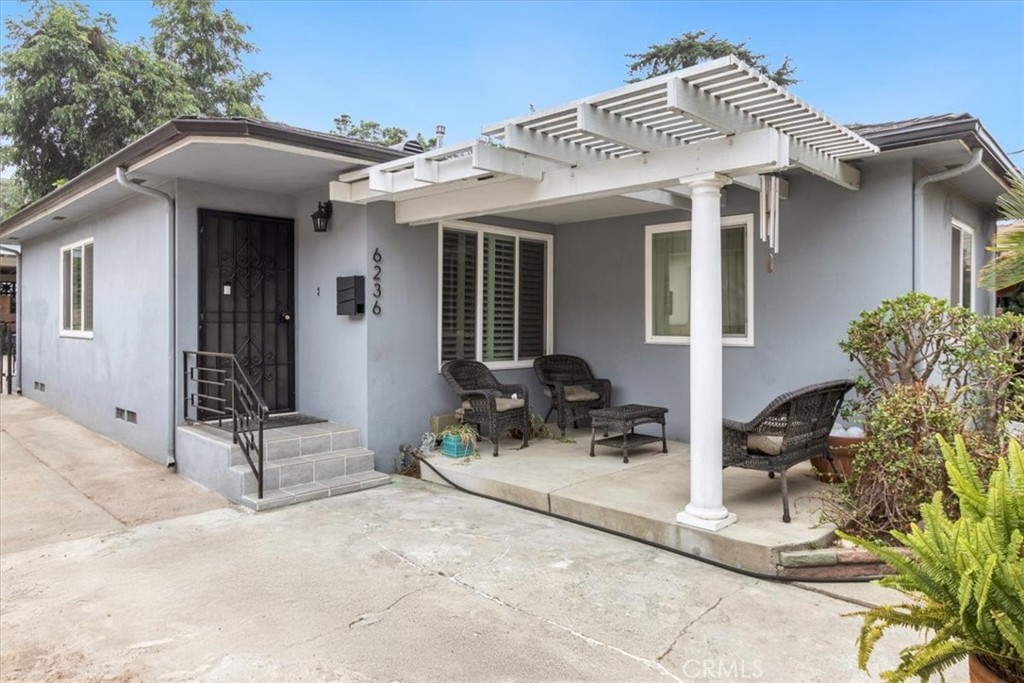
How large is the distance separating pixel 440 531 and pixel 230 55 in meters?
21.9

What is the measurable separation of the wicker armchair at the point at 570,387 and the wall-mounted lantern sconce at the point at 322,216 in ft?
9.23

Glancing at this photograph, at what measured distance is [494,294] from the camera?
7.33 metres

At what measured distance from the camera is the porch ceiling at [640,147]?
3436 mm

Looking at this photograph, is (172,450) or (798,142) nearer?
(798,142)

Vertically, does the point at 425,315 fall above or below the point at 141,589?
above

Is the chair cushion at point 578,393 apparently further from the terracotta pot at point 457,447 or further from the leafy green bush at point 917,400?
the leafy green bush at point 917,400

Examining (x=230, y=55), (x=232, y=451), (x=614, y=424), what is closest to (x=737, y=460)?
(x=614, y=424)

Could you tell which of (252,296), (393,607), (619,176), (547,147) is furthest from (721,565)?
(252,296)

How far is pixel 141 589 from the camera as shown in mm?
3578

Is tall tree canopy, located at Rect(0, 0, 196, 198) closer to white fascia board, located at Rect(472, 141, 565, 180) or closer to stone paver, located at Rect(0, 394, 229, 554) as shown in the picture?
stone paver, located at Rect(0, 394, 229, 554)

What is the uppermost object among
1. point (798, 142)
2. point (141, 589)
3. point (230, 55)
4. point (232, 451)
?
point (230, 55)

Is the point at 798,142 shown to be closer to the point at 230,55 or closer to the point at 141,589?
the point at 141,589

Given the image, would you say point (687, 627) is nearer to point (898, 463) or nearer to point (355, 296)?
point (898, 463)

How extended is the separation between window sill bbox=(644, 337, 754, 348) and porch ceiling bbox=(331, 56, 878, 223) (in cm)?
162
